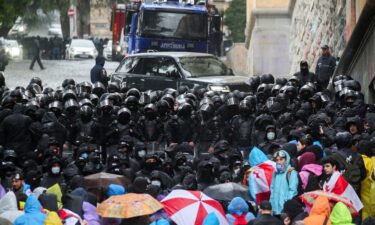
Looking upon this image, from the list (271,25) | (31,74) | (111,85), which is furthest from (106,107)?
(31,74)

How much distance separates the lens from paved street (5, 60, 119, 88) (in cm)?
4431

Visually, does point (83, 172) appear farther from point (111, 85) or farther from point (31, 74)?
point (31, 74)

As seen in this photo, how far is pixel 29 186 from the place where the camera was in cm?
1600

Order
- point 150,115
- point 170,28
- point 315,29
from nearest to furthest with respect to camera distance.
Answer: point 150,115
point 170,28
point 315,29

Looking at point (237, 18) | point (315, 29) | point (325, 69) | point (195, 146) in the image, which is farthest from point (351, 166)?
point (237, 18)

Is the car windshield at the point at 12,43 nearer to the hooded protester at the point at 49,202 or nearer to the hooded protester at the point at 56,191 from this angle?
the hooded protester at the point at 56,191

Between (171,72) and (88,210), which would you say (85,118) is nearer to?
(88,210)

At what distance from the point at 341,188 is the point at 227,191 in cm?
137

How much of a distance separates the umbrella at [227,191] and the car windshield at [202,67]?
1304 cm

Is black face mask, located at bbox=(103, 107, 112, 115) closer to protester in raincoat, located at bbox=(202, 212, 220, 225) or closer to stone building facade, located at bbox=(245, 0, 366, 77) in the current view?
protester in raincoat, located at bbox=(202, 212, 220, 225)

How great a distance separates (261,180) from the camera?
15602 mm

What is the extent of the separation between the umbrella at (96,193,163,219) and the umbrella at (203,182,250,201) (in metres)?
1.44

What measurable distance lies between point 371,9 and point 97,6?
47592 millimetres

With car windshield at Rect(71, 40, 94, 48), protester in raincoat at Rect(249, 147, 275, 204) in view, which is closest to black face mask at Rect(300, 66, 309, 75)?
protester in raincoat at Rect(249, 147, 275, 204)
